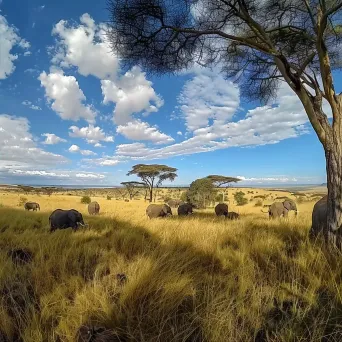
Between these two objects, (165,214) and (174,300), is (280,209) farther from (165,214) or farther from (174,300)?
(174,300)

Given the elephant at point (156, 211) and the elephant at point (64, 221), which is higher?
the elephant at point (64, 221)

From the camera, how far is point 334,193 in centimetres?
414

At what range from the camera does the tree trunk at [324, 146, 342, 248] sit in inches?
159

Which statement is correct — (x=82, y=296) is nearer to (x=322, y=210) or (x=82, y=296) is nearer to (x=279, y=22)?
(x=322, y=210)

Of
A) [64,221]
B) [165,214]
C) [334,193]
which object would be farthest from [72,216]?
[165,214]

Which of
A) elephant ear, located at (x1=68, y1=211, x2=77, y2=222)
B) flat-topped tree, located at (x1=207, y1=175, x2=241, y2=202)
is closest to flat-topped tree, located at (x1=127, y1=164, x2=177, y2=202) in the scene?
flat-topped tree, located at (x1=207, y1=175, x2=241, y2=202)

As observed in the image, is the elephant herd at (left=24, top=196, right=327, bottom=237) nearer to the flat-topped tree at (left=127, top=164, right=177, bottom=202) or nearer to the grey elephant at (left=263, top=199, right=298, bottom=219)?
the grey elephant at (left=263, top=199, right=298, bottom=219)

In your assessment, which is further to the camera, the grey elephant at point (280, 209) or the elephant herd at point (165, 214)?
the grey elephant at point (280, 209)

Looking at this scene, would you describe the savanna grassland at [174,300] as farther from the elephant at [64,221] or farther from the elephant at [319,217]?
Answer: the elephant at [64,221]

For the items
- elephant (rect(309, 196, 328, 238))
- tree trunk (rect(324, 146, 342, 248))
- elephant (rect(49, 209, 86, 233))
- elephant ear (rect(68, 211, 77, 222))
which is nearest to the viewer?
tree trunk (rect(324, 146, 342, 248))

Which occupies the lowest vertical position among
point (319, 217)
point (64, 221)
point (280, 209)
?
point (280, 209)

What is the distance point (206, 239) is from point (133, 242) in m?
1.45

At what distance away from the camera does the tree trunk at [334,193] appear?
404 cm

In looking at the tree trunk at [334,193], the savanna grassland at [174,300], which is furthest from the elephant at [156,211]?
the tree trunk at [334,193]
